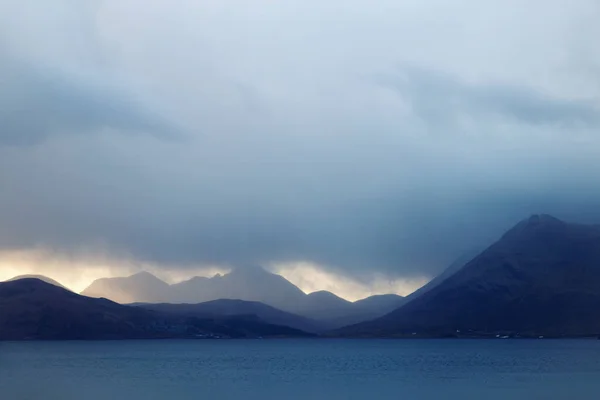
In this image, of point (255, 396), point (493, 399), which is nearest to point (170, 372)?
point (255, 396)

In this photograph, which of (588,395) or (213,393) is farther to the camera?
(213,393)

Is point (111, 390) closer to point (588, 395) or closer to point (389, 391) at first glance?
point (389, 391)

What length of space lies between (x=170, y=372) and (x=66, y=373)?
21.0 m

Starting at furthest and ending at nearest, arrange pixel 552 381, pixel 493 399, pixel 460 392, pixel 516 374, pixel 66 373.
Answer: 1. pixel 66 373
2. pixel 516 374
3. pixel 552 381
4. pixel 460 392
5. pixel 493 399

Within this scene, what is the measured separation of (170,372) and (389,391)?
62.9 m

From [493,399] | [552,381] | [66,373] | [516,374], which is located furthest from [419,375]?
[66,373]

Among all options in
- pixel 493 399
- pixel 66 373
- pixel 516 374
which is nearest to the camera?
pixel 493 399

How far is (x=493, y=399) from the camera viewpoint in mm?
93375

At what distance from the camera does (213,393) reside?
10519 cm

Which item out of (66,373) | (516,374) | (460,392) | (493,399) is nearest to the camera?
(493,399)

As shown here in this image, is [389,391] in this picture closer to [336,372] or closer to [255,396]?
[255,396]

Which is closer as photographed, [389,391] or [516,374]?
[389,391]

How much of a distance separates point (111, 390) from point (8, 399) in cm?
1809

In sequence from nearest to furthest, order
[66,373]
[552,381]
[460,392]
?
[460,392] < [552,381] < [66,373]
